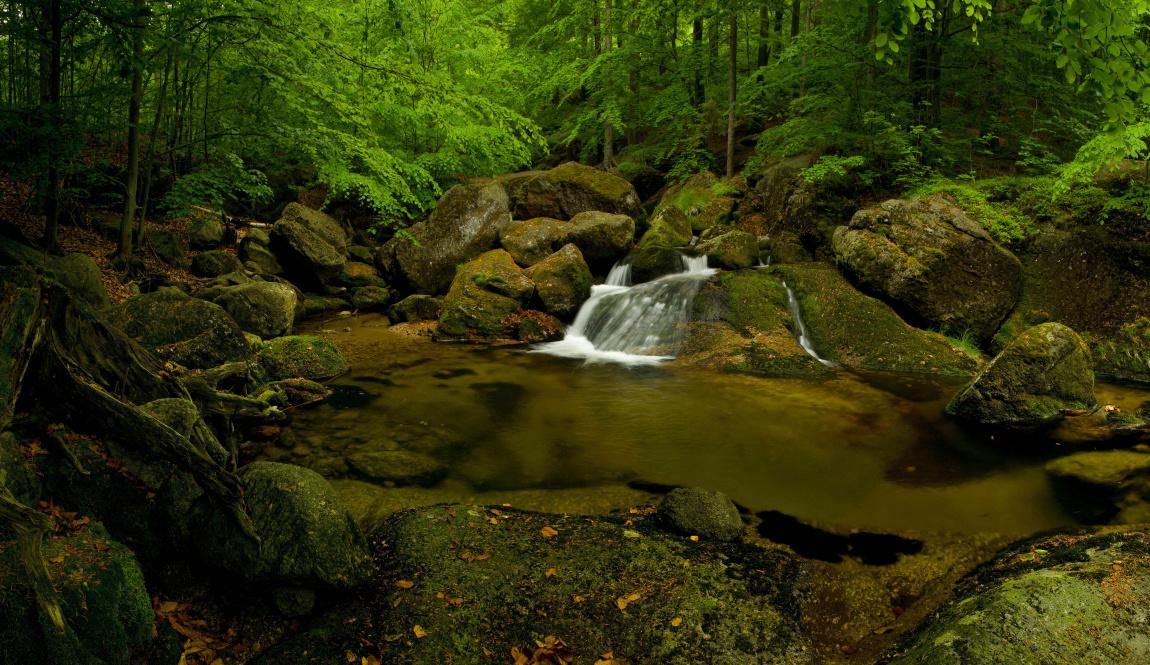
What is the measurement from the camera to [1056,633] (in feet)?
8.21

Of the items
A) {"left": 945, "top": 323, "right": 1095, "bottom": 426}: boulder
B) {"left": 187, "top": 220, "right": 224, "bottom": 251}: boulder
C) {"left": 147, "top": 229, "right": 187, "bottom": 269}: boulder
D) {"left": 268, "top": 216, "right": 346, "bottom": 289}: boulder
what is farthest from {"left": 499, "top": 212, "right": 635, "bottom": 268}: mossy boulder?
{"left": 945, "top": 323, "right": 1095, "bottom": 426}: boulder

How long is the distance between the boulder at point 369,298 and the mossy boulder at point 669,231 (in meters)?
7.04

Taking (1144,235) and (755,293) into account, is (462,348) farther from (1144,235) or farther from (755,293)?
(1144,235)

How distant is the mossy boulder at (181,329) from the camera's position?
6355 millimetres

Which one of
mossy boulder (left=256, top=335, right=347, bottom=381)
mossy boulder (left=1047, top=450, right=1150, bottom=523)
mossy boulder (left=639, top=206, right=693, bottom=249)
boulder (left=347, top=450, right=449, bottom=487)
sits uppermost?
mossy boulder (left=639, top=206, right=693, bottom=249)

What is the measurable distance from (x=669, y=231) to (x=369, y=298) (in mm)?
8256

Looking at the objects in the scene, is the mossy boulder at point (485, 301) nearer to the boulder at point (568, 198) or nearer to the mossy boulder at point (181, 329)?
the boulder at point (568, 198)

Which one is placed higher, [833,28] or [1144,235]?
[833,28]

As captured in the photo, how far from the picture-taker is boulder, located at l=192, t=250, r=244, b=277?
11320 mm

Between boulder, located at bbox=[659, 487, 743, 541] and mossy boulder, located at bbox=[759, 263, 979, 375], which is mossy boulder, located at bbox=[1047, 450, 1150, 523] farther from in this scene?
mossy boulder, located at bbox=[759, 263, 979, 375]

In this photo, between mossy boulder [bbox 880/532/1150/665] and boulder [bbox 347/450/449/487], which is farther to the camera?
boulder [bbox 347/450/449/487]

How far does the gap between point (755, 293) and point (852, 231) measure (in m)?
2.53

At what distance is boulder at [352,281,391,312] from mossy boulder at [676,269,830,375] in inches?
326

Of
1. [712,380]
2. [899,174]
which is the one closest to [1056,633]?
[712,380]
